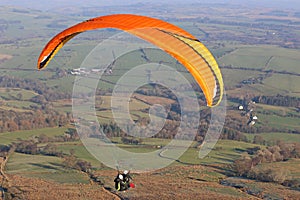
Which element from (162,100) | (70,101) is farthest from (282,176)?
(70,101)

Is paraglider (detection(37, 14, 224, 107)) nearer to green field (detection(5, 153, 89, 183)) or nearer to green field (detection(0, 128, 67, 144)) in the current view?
green field (detection(5, 153, 89, 183))

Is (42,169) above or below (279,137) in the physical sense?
below

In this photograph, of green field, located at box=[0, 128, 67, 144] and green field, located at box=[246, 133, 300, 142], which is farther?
green field, located at box=[246, 133, 300, 142]

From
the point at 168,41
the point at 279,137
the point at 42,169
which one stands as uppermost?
the point at 168,41

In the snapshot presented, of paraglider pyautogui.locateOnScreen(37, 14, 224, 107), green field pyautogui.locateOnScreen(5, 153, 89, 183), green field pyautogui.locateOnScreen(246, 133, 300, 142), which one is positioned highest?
paraglider pyautogui.locateOnScreen(37, 14, 224, 107)

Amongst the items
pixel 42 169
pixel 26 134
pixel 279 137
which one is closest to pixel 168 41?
pixel 42 169

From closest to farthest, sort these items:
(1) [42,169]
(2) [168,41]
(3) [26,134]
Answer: (2) [168,41]
(1) [42,169]
(3) [26,134]

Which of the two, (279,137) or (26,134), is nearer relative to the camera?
(26,134)

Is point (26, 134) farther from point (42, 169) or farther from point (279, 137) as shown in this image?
point (279, 137)

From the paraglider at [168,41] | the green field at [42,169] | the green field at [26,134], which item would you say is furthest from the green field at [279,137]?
the paraglider at [168,41]

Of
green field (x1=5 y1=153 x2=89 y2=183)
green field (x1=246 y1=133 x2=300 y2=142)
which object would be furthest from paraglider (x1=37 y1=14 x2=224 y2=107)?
green field (x1=246 y1=133 x2=300 y2=142)
